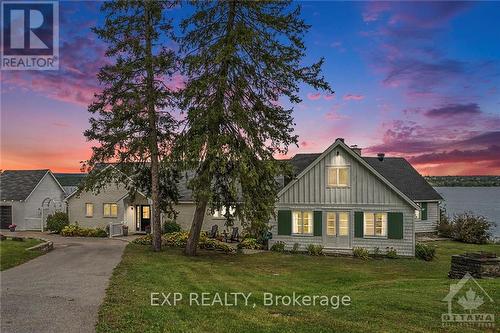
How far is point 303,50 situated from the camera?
915 inches

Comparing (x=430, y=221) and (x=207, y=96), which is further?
(x=430, y=221)

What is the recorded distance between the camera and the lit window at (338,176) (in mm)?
27766

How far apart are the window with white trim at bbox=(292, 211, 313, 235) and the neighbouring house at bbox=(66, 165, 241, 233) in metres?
11.2

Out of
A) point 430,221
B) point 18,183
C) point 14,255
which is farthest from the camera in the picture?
point 18,183

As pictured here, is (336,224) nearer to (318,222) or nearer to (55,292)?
(318,222)

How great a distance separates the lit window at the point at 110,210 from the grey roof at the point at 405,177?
24051mm

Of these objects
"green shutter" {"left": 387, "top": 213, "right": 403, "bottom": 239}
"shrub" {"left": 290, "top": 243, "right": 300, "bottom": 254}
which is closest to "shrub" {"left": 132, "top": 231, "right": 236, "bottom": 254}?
"shrub" {"left": 290, "top": 243, "right": 300, "bottom": 254}

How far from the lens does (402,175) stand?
4291 cm

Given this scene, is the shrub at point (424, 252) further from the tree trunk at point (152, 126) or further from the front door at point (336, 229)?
the tree trunk at point (152, 126)

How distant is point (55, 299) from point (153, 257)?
35.5ft

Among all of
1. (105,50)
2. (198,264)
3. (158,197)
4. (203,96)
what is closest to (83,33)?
(105,50)

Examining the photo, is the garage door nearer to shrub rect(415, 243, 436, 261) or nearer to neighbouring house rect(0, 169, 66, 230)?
neighbouring house rect(0, 169, 66, 230)

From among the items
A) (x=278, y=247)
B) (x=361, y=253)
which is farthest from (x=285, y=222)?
(x=361, y=253)

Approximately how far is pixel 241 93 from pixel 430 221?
26918 mm
